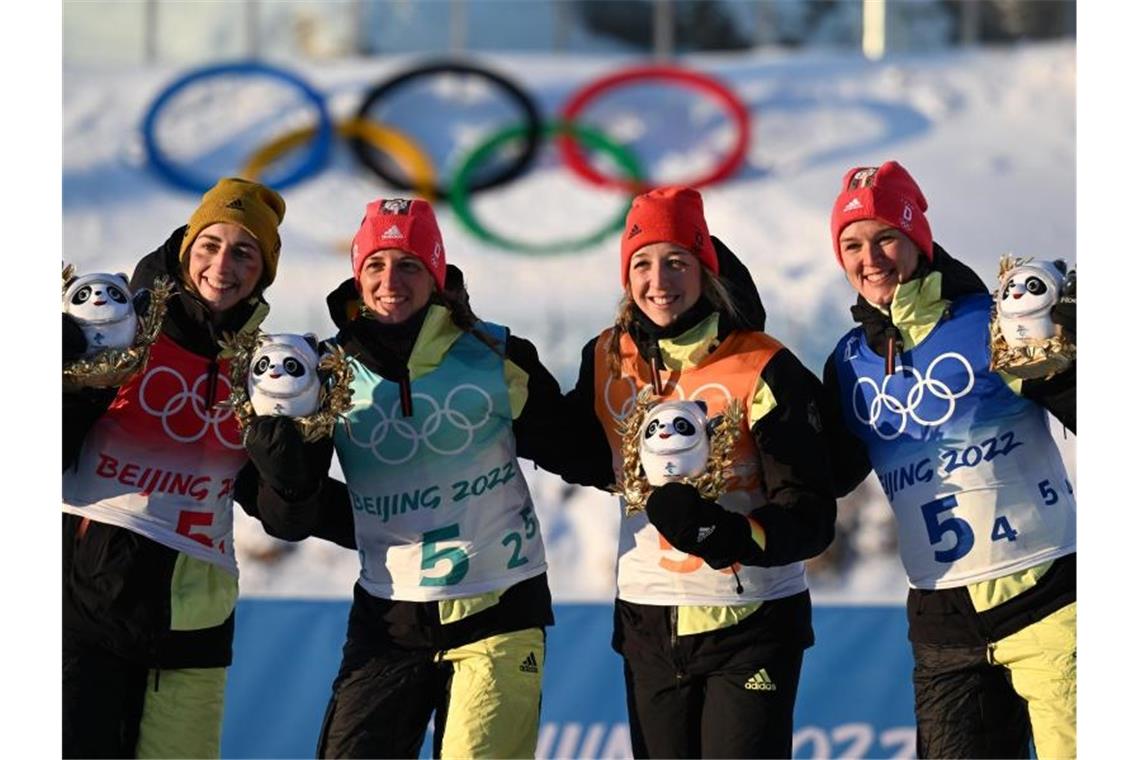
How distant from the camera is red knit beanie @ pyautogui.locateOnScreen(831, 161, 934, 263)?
4.05m

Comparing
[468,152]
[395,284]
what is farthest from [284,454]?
[468,152]

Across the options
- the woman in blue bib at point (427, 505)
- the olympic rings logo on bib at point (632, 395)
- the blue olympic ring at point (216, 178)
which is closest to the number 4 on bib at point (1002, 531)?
the olympic rings logo on bib at point (632, 395)

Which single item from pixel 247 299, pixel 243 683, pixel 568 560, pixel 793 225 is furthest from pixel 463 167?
pixel 247 299

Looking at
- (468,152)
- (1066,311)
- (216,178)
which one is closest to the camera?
(1066,311)

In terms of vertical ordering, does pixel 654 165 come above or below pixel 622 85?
below

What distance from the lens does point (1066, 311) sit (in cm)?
383

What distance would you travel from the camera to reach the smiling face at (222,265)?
404 centimetres

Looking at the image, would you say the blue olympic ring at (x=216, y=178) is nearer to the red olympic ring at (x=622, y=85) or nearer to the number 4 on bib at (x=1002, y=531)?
the red olympic ring at (x=622, y=85)

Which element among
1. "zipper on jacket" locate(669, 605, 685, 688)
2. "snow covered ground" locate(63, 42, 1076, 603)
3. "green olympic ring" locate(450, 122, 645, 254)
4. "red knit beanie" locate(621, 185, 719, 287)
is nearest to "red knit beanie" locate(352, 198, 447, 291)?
"red knit beanie" locate(621, 185, 719, 287)

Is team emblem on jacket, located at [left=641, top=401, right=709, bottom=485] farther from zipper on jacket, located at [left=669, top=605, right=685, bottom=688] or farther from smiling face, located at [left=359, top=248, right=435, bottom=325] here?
smiling face, located at [left=359, top=248, right=435, bottom=325]

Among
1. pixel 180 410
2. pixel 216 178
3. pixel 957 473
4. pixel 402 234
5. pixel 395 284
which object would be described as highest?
pixel 216 178

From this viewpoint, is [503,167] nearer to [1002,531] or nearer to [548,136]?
[548,136]

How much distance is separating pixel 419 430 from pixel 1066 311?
4.66 ft
